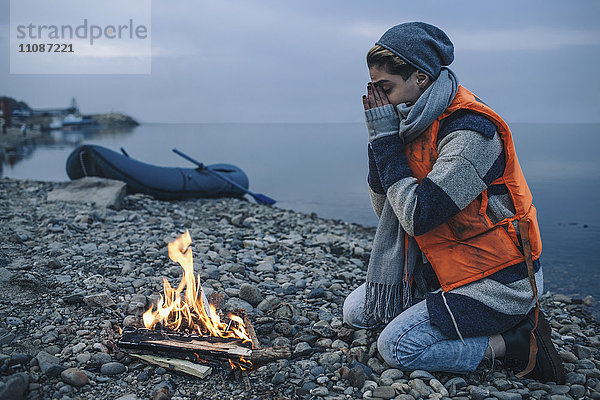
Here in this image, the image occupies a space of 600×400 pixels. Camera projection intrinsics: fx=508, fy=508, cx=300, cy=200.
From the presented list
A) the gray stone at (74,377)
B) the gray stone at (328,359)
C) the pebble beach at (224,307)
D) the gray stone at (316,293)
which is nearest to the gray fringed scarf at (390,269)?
the pebble beach at (224,307)

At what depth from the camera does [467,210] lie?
2.97 metres

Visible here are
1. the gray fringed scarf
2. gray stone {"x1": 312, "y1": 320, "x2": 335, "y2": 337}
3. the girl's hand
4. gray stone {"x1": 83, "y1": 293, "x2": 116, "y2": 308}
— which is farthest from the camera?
gray stone {"x1": 83, "y1": 293, "x2": 116, "y2": 308}

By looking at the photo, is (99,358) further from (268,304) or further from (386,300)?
(386,300)

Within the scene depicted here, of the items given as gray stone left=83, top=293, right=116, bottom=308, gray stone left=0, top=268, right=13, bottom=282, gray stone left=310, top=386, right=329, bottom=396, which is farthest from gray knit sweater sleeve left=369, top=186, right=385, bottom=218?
gray stone left=0, top=268, right=13, bottom=282

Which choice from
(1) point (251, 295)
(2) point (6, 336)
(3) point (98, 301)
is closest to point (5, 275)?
(3) point (98, 301)

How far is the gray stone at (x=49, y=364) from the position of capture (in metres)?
2.93

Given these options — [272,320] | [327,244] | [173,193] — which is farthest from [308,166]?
[272,320]

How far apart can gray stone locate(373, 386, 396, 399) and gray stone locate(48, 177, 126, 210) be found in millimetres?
6390

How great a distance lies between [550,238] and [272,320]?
813cm

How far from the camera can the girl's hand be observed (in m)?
3.14

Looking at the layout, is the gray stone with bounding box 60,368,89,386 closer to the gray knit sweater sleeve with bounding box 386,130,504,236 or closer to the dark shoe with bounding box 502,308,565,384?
the gray knit sweater sleeve with bounding box 386,130,504,236

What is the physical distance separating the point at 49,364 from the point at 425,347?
7.34 feet

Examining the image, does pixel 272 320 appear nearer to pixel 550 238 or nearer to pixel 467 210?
pixel 467 210

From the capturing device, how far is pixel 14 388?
8.63ft
